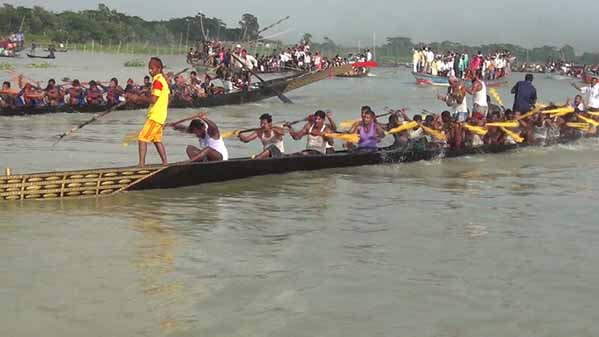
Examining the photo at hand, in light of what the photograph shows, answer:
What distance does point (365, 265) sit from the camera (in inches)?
265

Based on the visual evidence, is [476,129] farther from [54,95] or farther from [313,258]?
[54,95]

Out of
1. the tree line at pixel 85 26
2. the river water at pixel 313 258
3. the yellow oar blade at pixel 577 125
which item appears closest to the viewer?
the river water at pixel 313 258

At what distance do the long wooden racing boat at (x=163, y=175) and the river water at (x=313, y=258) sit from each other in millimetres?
122

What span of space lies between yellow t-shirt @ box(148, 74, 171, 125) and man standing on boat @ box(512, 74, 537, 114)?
8.47 meters

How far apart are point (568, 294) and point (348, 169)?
18.7 ft

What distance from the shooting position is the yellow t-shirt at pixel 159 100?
924 centimetres

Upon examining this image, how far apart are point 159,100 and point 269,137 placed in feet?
7.05

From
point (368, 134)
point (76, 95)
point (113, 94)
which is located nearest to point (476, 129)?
point (368, 134)

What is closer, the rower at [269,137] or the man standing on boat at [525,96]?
the rower at [269,137]

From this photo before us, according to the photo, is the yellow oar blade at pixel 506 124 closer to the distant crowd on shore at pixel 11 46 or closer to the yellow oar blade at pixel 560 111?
the yellow oar blade at pixel 560 111

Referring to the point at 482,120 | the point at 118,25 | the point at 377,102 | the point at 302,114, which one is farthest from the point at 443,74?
the point at 118,25

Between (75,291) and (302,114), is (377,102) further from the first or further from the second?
(75,291)

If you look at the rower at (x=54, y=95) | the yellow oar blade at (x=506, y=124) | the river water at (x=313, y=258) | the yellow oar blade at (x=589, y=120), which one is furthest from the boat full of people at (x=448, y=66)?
the river water at (x=313, y=258)

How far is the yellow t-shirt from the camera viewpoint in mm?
9242
